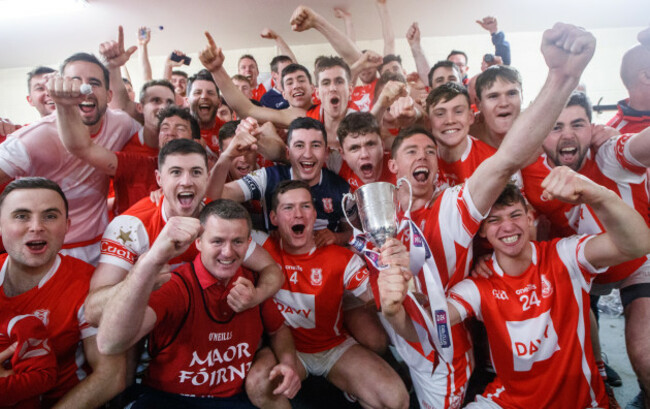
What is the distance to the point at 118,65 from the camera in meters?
3.34

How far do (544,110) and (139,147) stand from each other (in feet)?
9.91

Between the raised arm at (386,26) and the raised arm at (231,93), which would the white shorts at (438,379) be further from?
the raised arm at (386,26)

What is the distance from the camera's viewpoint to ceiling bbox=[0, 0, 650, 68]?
675 cm

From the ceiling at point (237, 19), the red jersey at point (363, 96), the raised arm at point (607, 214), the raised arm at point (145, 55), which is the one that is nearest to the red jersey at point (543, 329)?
the raised arm at point (607, 214)

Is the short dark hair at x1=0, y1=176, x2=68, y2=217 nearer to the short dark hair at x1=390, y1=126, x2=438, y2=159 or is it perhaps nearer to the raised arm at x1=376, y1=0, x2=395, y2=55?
the short dark hair at x1=390, y1=126, x2=438, y2=159

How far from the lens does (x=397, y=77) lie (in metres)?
4.02

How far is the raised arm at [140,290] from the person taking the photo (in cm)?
146

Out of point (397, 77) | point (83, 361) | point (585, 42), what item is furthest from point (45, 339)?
point (397, 77)

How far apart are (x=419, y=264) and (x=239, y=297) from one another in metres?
0.95

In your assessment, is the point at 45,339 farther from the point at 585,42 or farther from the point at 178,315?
the point at 585,42

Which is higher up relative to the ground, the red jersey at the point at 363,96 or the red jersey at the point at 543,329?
the red jersey at the point at 363,96

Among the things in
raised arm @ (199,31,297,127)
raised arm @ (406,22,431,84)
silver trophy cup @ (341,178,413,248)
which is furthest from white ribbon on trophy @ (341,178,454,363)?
raised arm @ (406,22,431,84)

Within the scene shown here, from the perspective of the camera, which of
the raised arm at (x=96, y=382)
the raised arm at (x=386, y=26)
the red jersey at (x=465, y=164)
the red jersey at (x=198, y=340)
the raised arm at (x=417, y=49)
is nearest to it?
the raised arm at (x=96, y=382)

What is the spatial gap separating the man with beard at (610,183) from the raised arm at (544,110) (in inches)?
29.4
